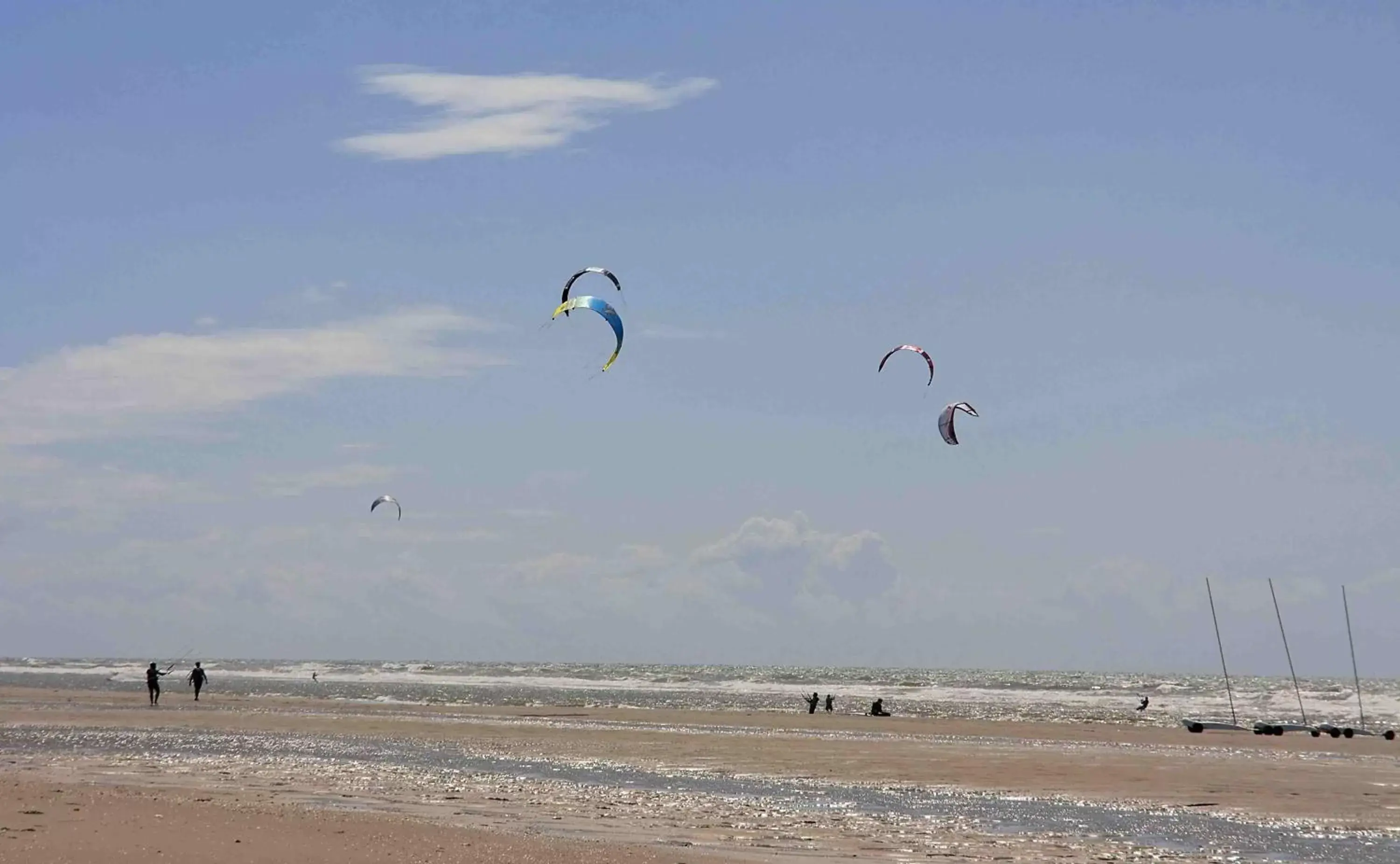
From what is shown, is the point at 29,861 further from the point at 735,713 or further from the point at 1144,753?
the point at 735,713

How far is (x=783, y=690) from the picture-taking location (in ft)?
258

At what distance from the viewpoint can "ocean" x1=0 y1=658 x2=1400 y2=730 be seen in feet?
167

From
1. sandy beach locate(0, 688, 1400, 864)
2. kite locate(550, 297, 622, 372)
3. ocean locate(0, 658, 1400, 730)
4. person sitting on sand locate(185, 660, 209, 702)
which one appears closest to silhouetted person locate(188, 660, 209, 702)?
person sitting on sand locate(185, 660, 209, 702)

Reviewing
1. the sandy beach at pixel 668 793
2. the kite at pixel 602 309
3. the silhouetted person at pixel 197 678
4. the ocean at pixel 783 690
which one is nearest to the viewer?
the sandy beach at pixel 668 793

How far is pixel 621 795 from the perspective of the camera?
1761 centimetres

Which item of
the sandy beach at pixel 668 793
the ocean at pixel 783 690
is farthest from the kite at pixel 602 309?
the ocean at pixel 783 690

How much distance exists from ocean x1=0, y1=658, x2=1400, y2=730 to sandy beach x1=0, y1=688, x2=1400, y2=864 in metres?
16.3

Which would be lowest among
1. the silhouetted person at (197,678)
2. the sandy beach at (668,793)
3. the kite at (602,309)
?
the sandy beach at (668,793)

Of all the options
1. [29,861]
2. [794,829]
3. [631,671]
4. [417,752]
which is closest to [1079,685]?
[631,671]

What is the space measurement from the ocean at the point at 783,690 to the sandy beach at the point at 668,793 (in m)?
16.3

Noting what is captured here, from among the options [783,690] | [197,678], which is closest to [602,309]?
[197,678]

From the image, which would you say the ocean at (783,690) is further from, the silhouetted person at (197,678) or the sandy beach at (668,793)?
the sandy beach at (668,793)

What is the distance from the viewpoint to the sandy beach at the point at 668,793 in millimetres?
12695

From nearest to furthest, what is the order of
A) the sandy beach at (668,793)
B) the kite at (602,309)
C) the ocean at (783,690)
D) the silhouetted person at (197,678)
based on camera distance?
1. the sandy beach at (668,793)
2. the kite at (602,309)
3. the silhouetted person at (197,678)
4. the ocean at (783,690)
